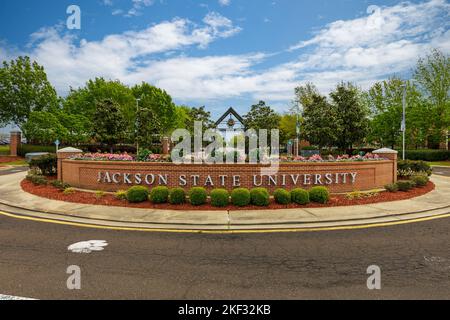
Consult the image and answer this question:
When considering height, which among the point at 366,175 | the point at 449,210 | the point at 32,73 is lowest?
the point at 449,210

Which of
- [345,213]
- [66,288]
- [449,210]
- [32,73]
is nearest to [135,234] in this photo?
[66,288]

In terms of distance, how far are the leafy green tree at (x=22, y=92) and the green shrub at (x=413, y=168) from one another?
4881 cm

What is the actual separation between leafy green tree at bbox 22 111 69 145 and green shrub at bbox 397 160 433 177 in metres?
41.3

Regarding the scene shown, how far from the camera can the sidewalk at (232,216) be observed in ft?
28.9

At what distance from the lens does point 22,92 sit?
4309 centimetres

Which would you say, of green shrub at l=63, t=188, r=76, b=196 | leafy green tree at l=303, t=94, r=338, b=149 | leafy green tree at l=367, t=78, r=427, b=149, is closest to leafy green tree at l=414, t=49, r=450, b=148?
leafy green tree at l=367, t=78, r=427, b=149

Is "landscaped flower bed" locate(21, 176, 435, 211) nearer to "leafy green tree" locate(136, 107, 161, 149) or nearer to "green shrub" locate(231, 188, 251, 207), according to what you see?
"green shrub" locate(231, 188, 251, 207)

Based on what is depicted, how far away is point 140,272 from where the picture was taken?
5422 mm

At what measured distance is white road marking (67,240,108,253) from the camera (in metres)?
6.60

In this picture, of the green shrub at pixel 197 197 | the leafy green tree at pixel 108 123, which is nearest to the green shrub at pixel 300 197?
the green shrub at pixel 197 197

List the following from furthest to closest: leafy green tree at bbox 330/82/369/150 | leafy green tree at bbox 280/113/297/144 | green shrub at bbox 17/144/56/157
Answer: leafy green tree at bbox 280/113/297/144 → green shrub at bbox 17/144/56/157 → leafy green tree at bbox 330/82/369/150

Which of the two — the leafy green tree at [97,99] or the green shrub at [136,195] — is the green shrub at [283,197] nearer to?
the green shrub at [136,195]
